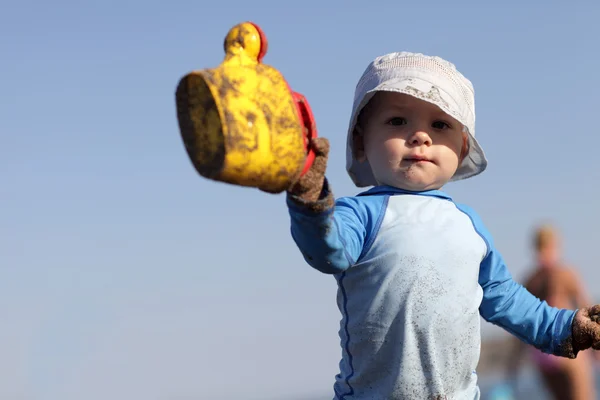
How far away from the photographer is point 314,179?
249 cm

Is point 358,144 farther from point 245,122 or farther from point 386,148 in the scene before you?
point 245,122

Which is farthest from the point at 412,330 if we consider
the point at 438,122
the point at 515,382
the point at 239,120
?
the point at 515,382

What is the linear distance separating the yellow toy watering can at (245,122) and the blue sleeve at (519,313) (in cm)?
108

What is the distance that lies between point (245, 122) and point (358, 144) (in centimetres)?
100

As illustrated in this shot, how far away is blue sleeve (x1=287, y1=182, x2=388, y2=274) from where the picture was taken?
101 inches

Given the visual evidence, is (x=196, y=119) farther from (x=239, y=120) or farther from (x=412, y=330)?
(x=412, y=330)

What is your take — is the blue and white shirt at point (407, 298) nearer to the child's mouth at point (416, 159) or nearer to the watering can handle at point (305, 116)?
the child's mouth at point (416, 159)

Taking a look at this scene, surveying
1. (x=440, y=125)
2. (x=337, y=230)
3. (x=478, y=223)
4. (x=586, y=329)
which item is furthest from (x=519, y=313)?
(x=337, y=230)

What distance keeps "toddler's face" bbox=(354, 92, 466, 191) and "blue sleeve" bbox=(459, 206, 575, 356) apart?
30 centimetres

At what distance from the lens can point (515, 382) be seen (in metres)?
9.20

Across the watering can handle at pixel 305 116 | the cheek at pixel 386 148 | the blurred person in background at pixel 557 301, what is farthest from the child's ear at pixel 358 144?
the blurred person in background at pixel 557 301

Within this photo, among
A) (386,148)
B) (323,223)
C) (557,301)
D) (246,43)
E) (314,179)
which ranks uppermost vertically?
(246,43)

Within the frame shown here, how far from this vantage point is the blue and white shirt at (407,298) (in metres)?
2.98

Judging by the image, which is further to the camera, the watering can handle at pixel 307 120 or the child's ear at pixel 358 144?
the child's ear at pixel 358 144
